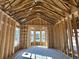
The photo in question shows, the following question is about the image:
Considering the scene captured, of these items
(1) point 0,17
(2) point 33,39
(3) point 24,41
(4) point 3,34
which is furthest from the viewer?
(2) point 33,39

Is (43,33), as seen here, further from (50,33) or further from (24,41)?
(24,41)

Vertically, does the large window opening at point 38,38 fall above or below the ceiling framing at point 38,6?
below

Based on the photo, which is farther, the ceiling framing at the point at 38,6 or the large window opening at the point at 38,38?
the large window opening at the point at 38,38

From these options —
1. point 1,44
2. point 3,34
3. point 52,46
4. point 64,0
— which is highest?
point 64,0

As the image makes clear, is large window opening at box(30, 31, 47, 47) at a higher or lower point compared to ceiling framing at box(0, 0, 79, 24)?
lower

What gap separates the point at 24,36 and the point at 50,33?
9.21ft

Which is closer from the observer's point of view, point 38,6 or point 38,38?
point 38,6

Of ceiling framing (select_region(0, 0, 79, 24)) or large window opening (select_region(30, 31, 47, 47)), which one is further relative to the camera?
large window opening (select_region(30, 31, 47, 47))

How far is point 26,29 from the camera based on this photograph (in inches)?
407

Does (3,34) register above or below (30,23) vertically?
below

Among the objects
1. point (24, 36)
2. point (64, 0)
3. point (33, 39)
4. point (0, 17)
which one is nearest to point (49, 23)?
point (24, 36)

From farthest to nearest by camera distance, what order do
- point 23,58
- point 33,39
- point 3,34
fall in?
point 33,39
point 23,58
point 3,34

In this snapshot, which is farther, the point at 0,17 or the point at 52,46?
the point at 52,46

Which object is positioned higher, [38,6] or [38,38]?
[38,6]
